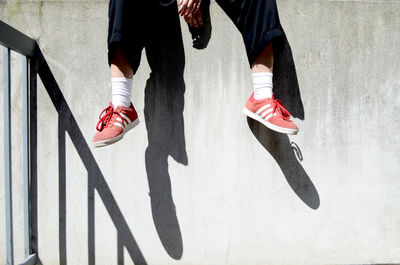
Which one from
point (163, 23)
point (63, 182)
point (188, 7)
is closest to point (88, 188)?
point (63, 182)

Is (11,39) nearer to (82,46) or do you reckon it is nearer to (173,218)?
(82,46)

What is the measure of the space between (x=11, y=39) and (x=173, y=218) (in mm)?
1235

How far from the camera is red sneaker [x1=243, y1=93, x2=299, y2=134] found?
159 cm

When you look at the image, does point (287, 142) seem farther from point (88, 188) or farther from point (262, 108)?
point (88, 188)

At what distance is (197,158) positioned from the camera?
6.11ft

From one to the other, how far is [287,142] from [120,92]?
0.95 metres

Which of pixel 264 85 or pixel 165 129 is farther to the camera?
pixel 165 129

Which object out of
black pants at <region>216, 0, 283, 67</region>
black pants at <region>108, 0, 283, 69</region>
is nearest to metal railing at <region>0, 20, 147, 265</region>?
black pants at <region>108, 0, 283, 69</region>

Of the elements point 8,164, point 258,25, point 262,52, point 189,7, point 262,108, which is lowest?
point 8,164

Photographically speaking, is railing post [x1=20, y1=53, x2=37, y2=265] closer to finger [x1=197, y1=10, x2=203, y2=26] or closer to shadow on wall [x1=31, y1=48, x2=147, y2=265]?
shadow on wall [x1=31, y1=48, x2=147, y2=265]

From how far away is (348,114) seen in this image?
6.19 ft

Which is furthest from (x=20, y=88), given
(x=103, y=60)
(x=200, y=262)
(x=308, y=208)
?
(x=308, y=208)

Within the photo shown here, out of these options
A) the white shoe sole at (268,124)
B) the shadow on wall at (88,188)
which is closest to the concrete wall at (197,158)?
the shadow on wall at (88,188)

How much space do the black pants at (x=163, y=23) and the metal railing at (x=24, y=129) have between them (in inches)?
18.7
